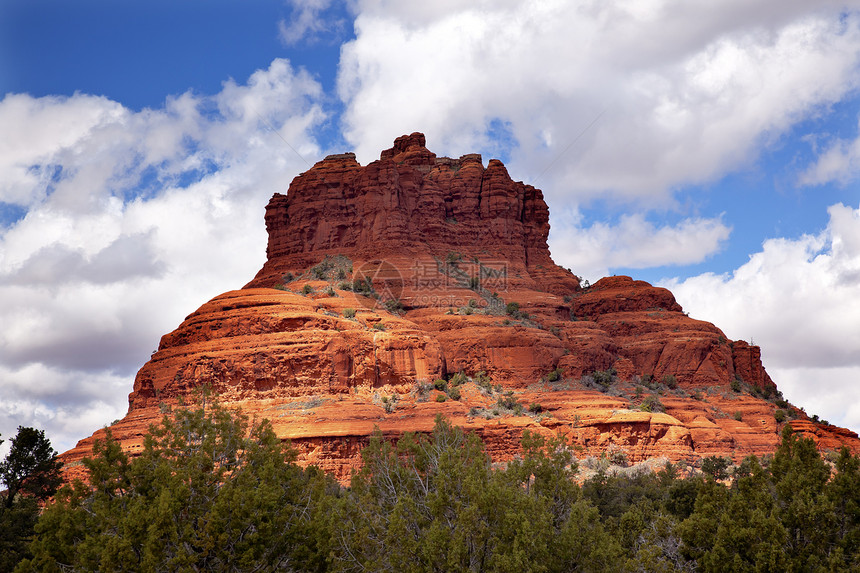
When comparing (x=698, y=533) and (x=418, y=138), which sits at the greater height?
(x=418, y=138)

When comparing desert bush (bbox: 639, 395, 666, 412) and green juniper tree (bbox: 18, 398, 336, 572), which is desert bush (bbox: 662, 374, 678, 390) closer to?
desert bush (bbox: 639, 395, 666, 412)

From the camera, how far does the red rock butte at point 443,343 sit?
71000 millimetres

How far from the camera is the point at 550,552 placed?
27.3 metres

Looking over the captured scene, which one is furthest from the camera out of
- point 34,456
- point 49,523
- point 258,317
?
point 258,317

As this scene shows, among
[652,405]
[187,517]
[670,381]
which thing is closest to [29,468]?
[187,517]

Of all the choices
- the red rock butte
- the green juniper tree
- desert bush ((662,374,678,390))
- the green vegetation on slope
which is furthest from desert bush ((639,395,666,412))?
the green juniper tree

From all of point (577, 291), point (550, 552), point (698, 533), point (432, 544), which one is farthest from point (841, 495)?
point (577, 291)

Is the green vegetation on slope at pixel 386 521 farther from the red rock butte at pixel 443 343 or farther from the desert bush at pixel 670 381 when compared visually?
the desert bush at pixel 670 381

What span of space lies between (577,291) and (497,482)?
3291 inches

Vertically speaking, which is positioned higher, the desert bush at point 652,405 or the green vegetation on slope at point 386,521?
the desert bush at point 652,405

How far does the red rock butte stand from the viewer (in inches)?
Answer: 2795

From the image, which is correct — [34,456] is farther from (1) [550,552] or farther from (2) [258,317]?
(1) [550,552]

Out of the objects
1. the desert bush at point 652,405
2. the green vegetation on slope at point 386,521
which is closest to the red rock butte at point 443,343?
the desert bush at point 652,405

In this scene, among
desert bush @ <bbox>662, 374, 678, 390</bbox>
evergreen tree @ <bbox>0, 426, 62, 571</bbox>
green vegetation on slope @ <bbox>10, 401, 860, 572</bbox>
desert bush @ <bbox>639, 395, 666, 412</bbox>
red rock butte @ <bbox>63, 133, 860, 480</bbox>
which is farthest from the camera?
desert bush @ <bbox>662, 374, 678, 390</bbox>
